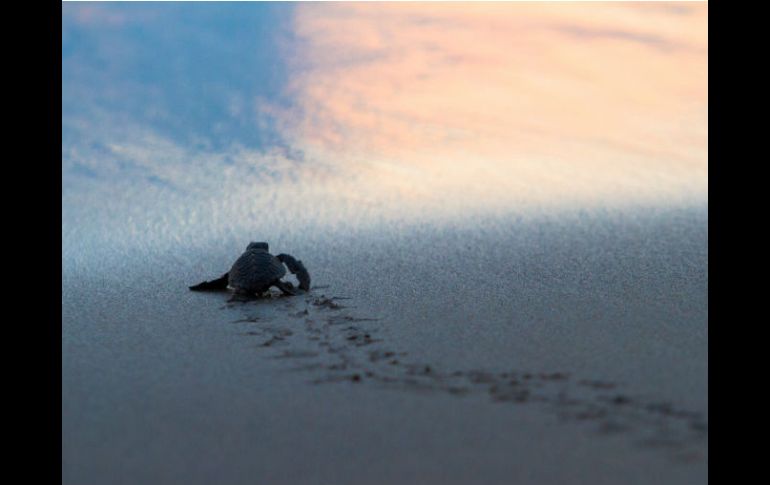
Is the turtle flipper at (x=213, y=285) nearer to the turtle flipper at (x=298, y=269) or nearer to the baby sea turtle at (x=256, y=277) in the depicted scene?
the baby sea turtle at (x=256, y=277)

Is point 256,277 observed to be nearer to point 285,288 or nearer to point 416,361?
point 285,288

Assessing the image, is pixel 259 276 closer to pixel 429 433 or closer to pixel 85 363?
pixel 85 363

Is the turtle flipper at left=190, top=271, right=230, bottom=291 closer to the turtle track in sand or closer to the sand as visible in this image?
the sand

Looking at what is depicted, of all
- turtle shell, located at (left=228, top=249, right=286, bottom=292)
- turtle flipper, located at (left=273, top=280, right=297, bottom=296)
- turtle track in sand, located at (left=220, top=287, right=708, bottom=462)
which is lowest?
turtle track in sand, located at (left=220, top=287, right=708, bottom=462)

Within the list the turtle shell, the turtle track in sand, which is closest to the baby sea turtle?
the turtle shell
